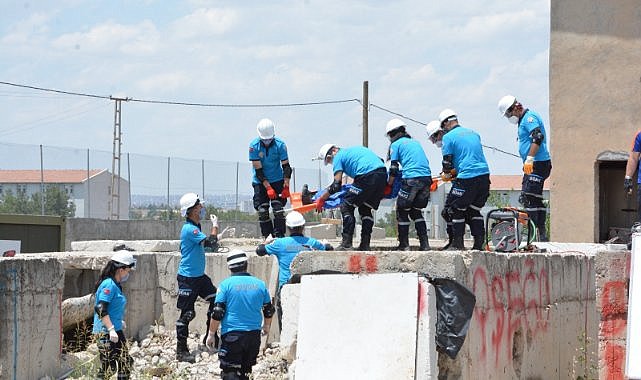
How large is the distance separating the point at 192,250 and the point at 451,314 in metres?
4.29

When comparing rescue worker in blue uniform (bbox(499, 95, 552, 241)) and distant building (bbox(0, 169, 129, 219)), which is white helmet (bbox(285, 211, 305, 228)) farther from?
distant building (bbox(0, 169, 129, 219))

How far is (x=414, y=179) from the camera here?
11320 millimetres

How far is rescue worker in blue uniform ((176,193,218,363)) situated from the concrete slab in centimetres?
318


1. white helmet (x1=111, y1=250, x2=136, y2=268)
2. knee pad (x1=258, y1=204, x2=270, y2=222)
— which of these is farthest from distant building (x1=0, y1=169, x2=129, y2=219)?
white helmet (x1=111, y1=250, x2=136, y2=268)

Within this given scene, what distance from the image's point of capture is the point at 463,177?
36.3ft

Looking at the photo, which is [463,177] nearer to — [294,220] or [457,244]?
[457,244]

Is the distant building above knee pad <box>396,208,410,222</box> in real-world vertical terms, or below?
above

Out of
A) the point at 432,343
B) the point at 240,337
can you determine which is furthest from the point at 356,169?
the point at 432,343

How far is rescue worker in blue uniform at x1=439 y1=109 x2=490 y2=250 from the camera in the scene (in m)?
11.1

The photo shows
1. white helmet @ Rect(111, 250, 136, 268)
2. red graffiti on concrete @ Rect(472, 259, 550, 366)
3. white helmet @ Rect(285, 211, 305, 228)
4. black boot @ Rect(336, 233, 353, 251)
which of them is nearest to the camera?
red graffiti on concrete @ Rect(472, 259, 550, 366)

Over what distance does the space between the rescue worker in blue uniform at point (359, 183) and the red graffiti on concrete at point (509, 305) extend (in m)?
2.09

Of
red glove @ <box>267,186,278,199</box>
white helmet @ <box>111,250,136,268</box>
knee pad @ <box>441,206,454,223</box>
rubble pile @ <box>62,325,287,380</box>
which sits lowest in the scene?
rubble pile @ <box>62,325,287,380</box>

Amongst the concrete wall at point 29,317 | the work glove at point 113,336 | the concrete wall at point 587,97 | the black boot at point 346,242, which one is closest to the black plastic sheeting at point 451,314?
the black boot at point 346,242

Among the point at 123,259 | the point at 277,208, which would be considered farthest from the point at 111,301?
the point at 277,208
